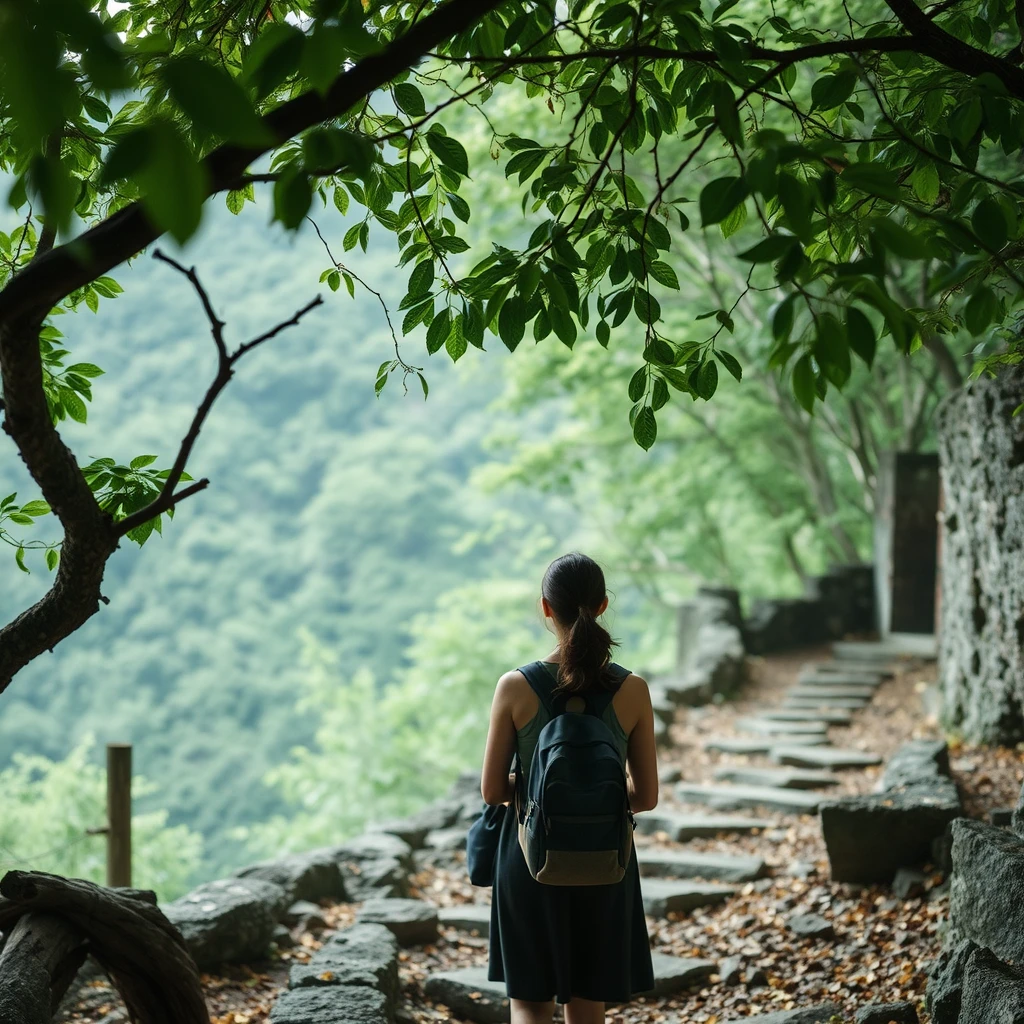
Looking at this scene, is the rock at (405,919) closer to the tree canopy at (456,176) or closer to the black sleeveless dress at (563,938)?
the black sleeveless dress at (563,938)

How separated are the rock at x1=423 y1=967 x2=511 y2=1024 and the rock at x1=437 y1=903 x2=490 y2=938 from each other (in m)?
0.84

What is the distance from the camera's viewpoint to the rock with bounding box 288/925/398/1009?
340 centimetres

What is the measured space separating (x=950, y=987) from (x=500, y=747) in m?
1.40

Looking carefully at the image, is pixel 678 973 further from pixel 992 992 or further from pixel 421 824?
pixel 421 824

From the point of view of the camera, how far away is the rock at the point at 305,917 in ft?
15.4

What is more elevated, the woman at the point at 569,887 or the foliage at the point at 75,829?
the woman at the point at 569,887

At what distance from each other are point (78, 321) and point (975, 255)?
40.7 m

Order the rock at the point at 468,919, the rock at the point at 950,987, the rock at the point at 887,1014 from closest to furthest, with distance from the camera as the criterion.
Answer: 1. the rock at the point at 950,987
2. the rock at the point at 887,1014
3. the rock at the point at 468,919

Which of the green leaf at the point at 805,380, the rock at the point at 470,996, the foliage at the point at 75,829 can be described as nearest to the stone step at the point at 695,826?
the rock at the point at 470,996

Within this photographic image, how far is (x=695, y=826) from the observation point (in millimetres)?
6191

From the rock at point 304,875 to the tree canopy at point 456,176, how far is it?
309cm

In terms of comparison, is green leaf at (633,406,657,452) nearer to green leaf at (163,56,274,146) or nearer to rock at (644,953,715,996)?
green leaf at (163,56,274,146)

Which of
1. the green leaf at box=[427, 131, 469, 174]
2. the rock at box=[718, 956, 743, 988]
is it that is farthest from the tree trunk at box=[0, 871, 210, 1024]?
the rock at box=[718, 956, 743, 988]

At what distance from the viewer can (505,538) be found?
37.8 m
